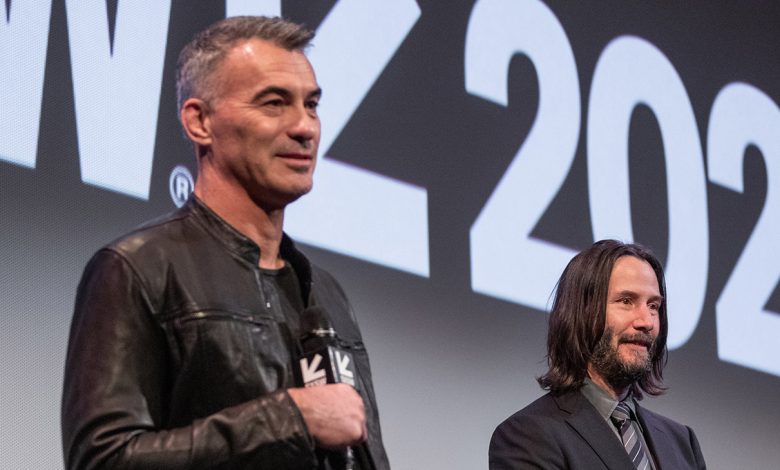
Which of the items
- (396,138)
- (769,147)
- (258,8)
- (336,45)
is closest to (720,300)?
(769,147)

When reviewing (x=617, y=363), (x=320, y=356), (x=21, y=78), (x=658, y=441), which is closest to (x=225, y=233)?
(x=320, y=356)

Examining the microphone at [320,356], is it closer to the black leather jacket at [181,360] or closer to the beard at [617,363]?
the black leather jacket at [181,360]

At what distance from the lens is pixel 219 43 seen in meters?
1.92

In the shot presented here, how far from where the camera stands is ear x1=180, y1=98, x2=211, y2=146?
1912mm

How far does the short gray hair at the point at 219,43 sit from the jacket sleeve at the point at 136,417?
1.19 ft

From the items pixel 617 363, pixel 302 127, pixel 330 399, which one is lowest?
pixel 330 399

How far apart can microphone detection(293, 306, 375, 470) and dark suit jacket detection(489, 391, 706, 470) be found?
1.29m

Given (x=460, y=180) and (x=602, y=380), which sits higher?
(x=460, y=180)

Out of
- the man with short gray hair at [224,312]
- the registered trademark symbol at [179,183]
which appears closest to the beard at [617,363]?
the registered trademark symbol at [179,183]

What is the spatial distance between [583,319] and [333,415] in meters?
1.78

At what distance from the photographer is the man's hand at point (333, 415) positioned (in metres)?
1.65

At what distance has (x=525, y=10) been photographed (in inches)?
172

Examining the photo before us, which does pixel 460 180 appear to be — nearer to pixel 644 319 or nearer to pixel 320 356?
pixel 644 319

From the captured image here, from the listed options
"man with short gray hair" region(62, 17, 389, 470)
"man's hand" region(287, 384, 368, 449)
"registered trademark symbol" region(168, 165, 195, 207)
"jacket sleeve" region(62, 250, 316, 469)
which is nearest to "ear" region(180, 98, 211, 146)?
"man with short gray hair" region(62, 17, 389, 470)
